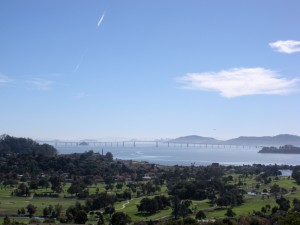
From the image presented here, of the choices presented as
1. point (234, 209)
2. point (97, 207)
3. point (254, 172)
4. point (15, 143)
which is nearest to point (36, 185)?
point (97, 207)

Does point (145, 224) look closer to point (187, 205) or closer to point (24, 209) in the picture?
point (187, 205)

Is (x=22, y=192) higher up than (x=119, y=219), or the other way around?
(x=22, y=192)

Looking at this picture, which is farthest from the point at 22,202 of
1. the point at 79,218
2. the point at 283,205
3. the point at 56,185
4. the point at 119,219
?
the point at 283,205

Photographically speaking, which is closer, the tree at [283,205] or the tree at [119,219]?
the tree at [119,219]

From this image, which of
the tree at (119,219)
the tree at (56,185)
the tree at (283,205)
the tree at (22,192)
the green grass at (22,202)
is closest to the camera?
the tree at (119,219)

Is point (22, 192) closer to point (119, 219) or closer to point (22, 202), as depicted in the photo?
point (22, 202)

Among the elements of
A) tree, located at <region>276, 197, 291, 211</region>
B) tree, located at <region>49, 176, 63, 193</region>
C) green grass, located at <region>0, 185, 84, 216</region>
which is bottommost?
green grass, located at <region>0, 185, 84, 216</region>

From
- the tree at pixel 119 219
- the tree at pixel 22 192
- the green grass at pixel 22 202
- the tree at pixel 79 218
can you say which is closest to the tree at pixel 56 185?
the green grass at pixel 22 202

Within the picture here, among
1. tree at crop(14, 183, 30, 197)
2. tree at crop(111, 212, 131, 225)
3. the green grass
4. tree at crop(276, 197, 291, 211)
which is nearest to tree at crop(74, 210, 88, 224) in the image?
tree at crop(111, 212, 131, 225)

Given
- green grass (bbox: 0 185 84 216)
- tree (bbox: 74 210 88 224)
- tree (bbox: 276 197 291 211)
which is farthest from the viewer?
green grass (bbox: 0 185 84 216)

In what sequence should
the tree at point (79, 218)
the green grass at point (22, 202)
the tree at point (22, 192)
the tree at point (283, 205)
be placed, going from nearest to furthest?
the tree at point (79, 218) < the tree at point (283, 205) < the green grass at point (22, 202) < the tree at point (22, 192)

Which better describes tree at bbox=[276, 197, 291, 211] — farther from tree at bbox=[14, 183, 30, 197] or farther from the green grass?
tree at bbox=[14, 183, 30, 197]

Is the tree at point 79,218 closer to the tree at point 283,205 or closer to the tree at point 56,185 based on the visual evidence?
the tree at point 283,205
